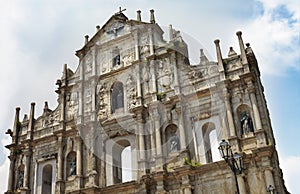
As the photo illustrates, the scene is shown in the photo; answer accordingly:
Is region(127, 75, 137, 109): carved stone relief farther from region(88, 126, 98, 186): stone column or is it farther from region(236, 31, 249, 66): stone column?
region(236, 31, 249, 66): stone column

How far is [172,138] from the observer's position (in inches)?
842

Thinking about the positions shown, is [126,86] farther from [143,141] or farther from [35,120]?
[35,120]

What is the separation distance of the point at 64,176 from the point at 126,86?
20.3 ft

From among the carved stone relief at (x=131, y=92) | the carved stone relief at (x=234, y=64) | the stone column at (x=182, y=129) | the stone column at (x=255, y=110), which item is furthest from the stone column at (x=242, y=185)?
the carved stone relief at (x=131, y=92)

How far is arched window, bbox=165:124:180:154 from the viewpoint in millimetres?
20922

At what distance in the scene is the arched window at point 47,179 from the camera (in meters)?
24.0

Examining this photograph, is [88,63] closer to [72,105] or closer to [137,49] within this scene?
[72,105]

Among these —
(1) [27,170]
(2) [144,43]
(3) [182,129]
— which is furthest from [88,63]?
(3) [182,129]

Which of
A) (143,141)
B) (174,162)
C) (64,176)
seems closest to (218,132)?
(174,162)

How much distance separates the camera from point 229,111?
20.1 meters

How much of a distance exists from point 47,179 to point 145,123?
7.10 metres

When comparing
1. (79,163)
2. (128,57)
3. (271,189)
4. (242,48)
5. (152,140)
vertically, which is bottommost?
(271,189)

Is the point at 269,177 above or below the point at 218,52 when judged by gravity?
below

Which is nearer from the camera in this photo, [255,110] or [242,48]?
[255,110]
